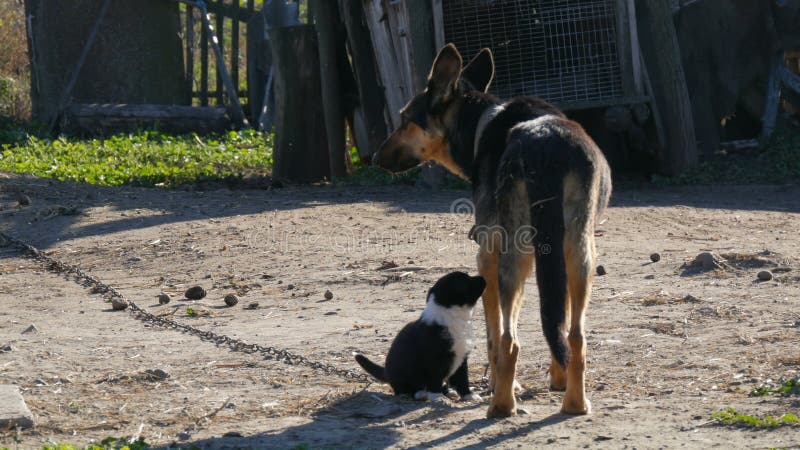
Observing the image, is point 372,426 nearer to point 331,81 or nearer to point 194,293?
point 194,293

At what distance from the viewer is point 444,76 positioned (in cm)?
554

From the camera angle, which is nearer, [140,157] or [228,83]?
[140,157]

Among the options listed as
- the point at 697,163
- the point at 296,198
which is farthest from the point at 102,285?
the point at 697,163

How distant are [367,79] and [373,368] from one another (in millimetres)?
7695

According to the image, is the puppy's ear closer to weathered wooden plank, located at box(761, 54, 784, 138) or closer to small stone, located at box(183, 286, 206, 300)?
small stone, located at box(183, 286, 206, 300)

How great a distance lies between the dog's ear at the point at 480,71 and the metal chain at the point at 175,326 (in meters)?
1.70

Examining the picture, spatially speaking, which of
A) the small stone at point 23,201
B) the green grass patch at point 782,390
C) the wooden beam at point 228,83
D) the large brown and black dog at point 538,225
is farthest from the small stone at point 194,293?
the wooden beam at point 228,83

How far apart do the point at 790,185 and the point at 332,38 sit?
5.31 meters

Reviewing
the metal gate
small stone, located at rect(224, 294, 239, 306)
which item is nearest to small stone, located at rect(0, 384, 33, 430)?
small stone, located at rect(224, 294, 239, 306)

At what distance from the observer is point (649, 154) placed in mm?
12266

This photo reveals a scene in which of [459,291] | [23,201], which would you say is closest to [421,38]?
[23,201]

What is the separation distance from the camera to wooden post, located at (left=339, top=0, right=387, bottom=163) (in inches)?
493

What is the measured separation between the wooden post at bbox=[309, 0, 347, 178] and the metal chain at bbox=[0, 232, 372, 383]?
13.7 feet

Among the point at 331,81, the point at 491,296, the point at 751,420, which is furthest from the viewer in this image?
the point at 331,81
